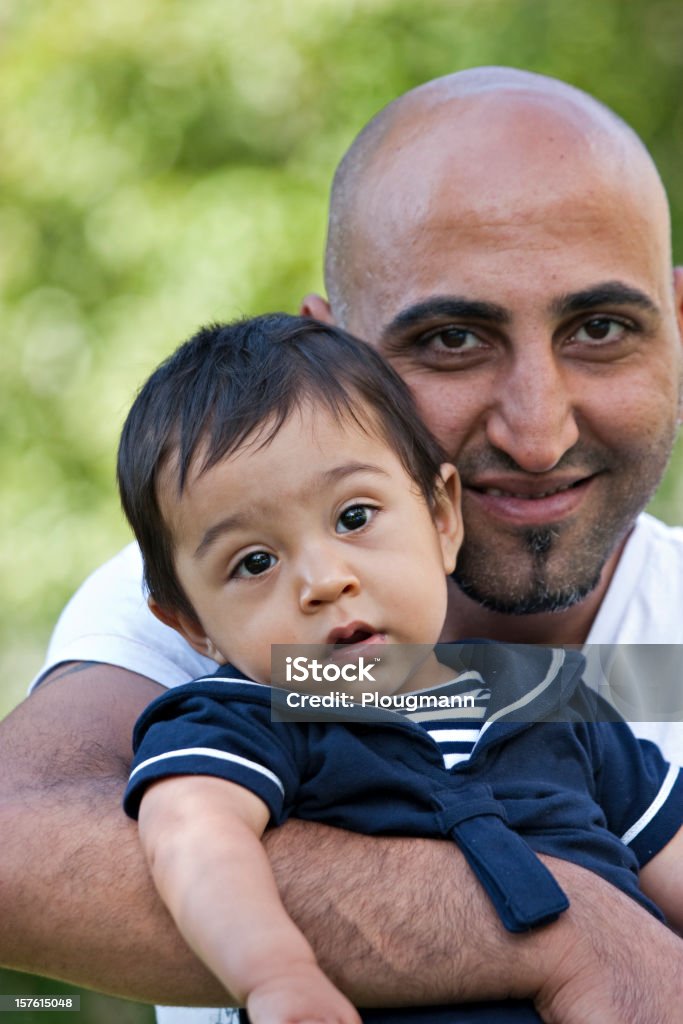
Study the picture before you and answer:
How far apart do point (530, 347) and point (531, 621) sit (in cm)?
62

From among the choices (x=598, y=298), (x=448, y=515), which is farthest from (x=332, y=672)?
(x=598, y=298)

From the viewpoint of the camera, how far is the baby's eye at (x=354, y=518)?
2.09 metres

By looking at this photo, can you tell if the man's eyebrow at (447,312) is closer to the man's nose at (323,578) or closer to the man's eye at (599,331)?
the man's eye at (599,331)

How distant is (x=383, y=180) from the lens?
3076mm

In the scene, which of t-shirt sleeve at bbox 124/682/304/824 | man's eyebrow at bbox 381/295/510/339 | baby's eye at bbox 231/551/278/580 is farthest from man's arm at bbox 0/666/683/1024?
man's eyebrow at bbox 381/295/510/339

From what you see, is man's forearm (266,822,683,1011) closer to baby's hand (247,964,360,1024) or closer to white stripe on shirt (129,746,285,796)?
white stripe on shirt (129,746,285,796)

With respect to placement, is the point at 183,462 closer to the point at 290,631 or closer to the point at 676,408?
the point at 290,631

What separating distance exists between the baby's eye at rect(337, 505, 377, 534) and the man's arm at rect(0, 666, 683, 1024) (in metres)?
0.43

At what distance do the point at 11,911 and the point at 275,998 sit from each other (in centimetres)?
66

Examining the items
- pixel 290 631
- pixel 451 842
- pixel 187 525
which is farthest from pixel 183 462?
pixel 451 842

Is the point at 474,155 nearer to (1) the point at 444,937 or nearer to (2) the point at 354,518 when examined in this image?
(2) the point at 354,518

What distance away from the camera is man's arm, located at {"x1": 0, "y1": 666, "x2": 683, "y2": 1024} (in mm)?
1955

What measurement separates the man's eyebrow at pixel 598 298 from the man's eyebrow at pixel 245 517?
85 cm

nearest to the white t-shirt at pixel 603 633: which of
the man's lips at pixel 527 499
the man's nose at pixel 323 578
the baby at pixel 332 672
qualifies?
the man's lips at pixel 527 499
